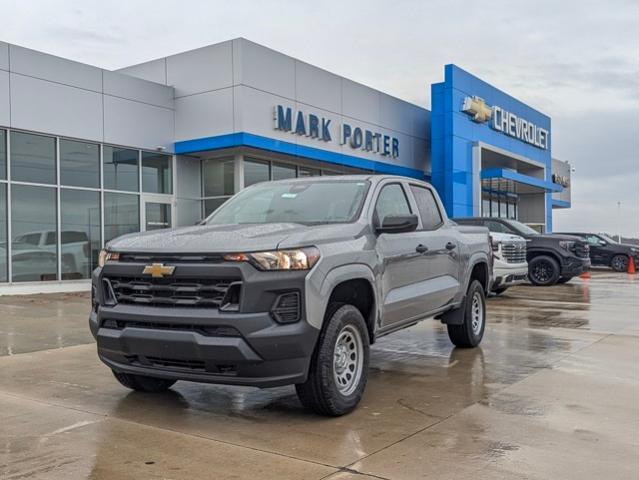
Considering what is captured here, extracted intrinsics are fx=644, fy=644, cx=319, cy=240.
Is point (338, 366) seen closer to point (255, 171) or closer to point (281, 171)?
point (255, 171)

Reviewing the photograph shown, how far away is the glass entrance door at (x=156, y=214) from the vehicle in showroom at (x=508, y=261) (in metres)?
10.2

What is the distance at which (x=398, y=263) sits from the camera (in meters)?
6.01

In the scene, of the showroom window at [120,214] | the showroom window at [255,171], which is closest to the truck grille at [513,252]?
the showroom window at [255,171]

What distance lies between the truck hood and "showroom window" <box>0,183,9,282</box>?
1165 centimetres

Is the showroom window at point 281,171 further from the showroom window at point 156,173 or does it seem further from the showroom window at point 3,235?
the showroom window at point 3,235

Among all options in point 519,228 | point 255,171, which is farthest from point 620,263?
point 255,171

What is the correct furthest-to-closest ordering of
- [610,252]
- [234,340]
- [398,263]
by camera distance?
[610,252]
[398,263]
[234,340]

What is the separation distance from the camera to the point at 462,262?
7562 mm

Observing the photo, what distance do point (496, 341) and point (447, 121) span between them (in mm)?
19887

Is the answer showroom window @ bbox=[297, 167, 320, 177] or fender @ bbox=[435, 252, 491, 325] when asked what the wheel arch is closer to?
fender @ bbox=[435, 252, 491, 325]

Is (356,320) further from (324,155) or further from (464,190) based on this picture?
(464,190)

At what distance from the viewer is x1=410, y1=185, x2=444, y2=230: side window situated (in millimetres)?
6973

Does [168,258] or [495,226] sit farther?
[495,226]

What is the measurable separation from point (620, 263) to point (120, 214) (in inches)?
821
